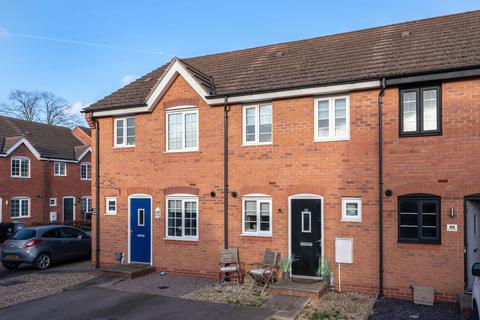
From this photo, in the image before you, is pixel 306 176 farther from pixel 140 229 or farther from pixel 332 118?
pixel 140 229

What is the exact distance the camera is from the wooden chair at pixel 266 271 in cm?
1060

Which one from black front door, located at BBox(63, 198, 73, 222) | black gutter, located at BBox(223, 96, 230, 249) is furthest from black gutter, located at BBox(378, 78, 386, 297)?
black front door, located at BBox(63, 198, 73, 222)

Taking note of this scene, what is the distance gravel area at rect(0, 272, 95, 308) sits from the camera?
33.9ft

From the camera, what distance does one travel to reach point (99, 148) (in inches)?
557

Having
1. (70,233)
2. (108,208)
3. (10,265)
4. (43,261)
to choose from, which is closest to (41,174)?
(70,233)

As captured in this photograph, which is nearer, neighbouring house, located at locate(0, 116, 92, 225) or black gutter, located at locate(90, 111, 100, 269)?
black gutter, located at locate(90, 111, 100, 269)

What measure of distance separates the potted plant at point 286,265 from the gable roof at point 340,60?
15.5 ft

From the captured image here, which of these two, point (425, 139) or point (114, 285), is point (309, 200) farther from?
point (114, 285)

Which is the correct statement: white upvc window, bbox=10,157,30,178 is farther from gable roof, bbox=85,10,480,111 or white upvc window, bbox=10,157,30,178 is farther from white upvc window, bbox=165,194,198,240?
white upvc window, bbox=165,194,198,240

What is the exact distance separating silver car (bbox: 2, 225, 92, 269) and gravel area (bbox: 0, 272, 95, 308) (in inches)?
28.2

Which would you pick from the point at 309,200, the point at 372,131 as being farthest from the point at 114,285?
the point at 372,131

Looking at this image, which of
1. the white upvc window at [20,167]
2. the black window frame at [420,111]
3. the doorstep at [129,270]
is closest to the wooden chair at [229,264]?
the doorstep at [129,270]

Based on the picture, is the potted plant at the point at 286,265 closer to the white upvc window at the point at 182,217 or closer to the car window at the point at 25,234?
the white upvc window at the point at 182,217

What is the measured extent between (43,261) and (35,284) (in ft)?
8.13
